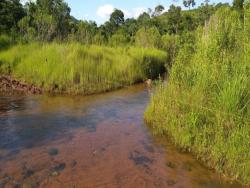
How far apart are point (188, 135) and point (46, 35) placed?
10687 millimetres

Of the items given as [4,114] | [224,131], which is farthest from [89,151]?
[4,114]

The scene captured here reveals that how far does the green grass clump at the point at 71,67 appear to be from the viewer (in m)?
11.6

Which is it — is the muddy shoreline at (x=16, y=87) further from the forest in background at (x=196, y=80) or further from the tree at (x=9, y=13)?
the tree at (x=9, y=13)

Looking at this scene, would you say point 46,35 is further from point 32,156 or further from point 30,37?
point 32,156

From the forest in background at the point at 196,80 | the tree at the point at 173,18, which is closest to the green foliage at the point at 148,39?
the forest in background at the point at 196,80

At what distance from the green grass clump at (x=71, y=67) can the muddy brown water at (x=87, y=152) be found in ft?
6.73

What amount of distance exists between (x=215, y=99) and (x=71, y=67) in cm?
681

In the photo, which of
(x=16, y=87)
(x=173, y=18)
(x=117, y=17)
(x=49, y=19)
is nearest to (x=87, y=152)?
(x=16, y=87)

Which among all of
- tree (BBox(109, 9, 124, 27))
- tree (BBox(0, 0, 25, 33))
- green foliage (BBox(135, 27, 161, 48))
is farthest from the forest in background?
tree (BBox(109, 9, 124, 27))

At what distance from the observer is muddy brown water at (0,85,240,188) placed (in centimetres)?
530

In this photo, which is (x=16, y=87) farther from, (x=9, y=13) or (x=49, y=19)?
(x=9, y=13)

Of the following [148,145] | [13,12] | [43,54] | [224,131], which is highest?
[13,12]

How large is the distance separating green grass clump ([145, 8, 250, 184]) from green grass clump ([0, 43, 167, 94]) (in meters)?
4.68

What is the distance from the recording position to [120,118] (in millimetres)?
8703
